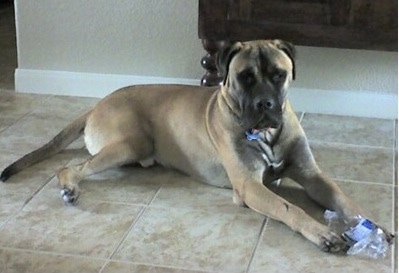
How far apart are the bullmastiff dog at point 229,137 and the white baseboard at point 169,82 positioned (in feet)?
2.56

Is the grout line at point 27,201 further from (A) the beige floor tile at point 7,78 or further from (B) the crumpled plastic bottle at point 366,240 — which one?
(A) the beige floor tile at point 7,78

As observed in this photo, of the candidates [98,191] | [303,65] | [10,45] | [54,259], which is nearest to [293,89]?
[303,65]

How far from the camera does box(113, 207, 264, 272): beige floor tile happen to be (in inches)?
81.0

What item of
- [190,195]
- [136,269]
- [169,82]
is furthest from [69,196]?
[169,82]

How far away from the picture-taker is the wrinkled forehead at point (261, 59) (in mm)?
2326

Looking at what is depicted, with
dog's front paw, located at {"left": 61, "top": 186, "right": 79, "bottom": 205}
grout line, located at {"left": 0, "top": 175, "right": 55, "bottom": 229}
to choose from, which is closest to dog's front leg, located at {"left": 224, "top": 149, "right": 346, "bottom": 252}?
dog's front paw, located at {"left": 61, "top": 186, "right": 79, "bottom": 205}

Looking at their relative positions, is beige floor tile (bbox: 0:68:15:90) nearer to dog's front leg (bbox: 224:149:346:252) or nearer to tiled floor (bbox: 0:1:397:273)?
tiled floor (bbox: 0:1:397:273)

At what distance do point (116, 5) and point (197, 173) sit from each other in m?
1.15

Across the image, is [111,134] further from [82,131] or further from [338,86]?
[338,86]

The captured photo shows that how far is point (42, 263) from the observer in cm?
205

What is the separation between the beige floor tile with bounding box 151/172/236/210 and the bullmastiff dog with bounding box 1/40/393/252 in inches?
1.3

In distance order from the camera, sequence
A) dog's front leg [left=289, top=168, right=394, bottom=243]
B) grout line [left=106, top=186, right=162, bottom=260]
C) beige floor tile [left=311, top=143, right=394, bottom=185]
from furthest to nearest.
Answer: beige floor tile [left=311, top=143, right=394, bottom=185] < dog's front leg [left=289, top=168, right=394, bottom=243] < grout line [left=106, top=186, right=162, bottom=260]

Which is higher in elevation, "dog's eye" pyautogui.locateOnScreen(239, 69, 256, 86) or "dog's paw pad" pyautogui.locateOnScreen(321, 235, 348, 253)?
"dog's eye" pyautogui.locateOnScreen(239, 69, 256, 86)

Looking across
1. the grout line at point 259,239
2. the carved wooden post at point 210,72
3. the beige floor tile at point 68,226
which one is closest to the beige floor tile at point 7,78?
the carved wooden post at point 210,72
